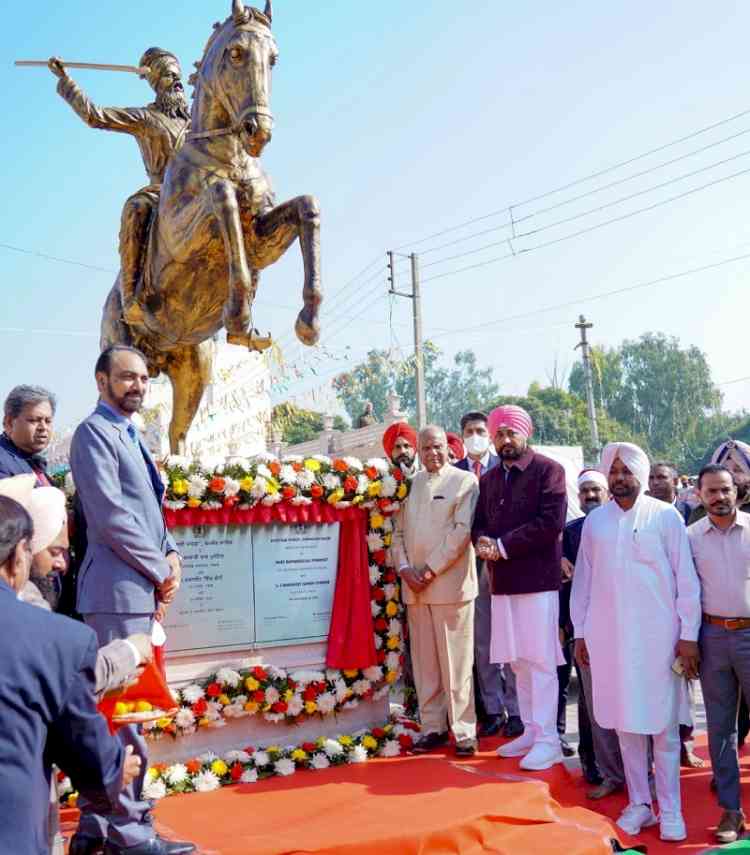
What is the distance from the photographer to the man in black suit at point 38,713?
1750 millimetres

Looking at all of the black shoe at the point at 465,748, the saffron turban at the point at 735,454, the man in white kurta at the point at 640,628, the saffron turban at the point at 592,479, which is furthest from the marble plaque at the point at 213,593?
the saffron turban at the point at 735,454

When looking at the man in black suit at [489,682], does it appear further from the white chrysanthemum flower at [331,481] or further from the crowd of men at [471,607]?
the white chrysanthemum flower at [331,481]

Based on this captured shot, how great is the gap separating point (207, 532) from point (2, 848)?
3312 mm

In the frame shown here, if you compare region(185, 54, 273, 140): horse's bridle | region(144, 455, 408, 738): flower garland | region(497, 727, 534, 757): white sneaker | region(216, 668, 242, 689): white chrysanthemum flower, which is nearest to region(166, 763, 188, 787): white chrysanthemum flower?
region(144, 455, 408, 738): flower garland

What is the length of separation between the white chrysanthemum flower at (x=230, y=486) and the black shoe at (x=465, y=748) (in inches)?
78.4

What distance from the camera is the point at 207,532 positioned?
16.4 ft

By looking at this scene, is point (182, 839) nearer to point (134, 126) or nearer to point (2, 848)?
point (2, 848)

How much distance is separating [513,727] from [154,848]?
2901mm

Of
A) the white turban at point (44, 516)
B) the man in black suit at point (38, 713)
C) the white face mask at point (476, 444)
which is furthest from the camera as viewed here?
the white face mask at point (476, 444)

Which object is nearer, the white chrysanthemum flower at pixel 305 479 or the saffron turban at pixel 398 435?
the white chrysanthemum flower at pixel 305 479

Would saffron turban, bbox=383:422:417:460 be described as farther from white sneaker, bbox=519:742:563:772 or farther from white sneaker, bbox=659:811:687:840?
white sneaker, bbox=659:811:687:840

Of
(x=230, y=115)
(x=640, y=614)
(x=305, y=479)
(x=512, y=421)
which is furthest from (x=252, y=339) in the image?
(x=640, y=614)

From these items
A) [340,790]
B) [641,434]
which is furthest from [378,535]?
[641,434]

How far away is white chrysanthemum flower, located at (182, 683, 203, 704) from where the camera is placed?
15.6 ft
